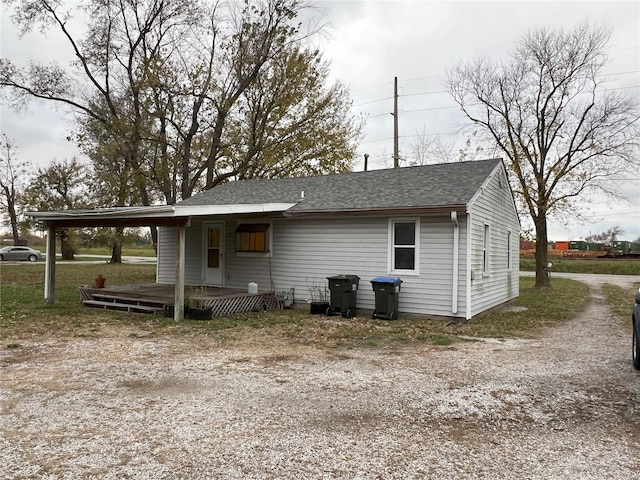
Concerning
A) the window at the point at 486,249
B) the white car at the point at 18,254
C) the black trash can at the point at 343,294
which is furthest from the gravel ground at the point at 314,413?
the white car at the point at 18,254

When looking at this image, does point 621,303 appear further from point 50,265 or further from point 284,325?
point 50,265

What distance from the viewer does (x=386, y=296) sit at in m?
10.3

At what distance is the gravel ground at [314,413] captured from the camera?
3363mm

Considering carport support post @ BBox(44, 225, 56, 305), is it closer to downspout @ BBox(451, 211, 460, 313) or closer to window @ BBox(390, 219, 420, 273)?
window @ BBox(390, 219, 420, 273)

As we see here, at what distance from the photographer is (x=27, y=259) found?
35312 mm

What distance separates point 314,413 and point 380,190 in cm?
813

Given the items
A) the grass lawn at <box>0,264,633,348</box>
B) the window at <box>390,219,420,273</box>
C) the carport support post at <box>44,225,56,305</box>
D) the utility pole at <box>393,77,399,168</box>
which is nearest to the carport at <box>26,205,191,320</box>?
the carport support post at <box>44,225,56,305</box>

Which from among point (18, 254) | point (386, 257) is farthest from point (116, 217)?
point (18, 254)

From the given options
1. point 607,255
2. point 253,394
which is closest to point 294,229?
point 253,394

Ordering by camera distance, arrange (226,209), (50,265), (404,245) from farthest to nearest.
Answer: (50,265)
(404,245)
(226,209)

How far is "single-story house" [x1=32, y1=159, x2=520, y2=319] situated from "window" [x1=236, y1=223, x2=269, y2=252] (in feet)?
0.09

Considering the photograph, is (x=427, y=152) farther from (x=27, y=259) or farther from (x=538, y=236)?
(x=27, y=259)

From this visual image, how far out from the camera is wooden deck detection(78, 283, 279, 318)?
10648 mm

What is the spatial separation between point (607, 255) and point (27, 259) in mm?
49601
